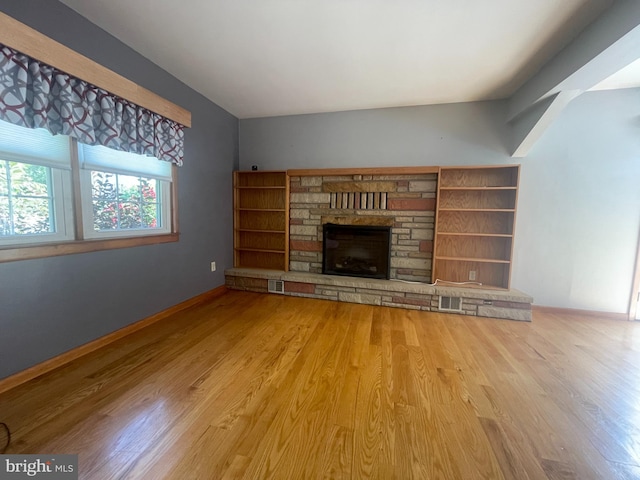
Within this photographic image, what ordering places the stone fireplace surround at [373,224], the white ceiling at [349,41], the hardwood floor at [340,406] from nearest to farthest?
1. the hardwood floor at [340,406]
2. the white ceiling at [349,41]
3. the stone fireplace surround at [373,224]

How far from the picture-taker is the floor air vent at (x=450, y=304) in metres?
2.98

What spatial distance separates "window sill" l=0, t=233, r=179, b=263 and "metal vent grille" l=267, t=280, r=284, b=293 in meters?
1.48

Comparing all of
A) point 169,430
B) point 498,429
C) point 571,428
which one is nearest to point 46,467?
point 169,430

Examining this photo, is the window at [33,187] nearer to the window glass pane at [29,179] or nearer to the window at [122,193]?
the window glass pane at [29,179]

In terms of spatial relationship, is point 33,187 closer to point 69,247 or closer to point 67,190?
point 67,190

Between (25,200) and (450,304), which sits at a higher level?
(25,200)

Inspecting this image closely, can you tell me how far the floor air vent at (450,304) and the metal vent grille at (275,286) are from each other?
2036mm

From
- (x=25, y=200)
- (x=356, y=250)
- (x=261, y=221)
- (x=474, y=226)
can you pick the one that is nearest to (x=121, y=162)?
(x=25, y=200)

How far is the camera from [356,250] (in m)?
3.52

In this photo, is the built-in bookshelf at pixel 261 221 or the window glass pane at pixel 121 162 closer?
the window glass pane at pixel 121 162

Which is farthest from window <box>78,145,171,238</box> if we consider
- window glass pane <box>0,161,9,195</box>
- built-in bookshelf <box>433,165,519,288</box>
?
built-in bookshelf <box>433,165,519,288</box>

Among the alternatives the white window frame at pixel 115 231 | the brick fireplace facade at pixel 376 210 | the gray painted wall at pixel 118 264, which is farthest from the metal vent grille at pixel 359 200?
the white window frame at pixel 115 231

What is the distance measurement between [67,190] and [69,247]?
43 centimetres

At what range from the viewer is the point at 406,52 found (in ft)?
7.18
